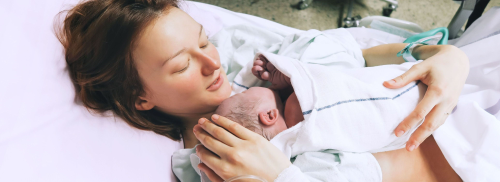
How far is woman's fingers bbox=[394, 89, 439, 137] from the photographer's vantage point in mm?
762

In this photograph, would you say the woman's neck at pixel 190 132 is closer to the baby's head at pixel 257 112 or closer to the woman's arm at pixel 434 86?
the baby's head at pixel 257 112

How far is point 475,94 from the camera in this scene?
994 mm

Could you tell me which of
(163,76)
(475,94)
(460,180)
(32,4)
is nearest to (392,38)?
(475,94)

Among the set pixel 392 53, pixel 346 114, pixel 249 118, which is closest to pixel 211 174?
pixel 249 118

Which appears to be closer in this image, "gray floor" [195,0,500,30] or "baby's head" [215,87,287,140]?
"baby's head" [215,87,287,140]

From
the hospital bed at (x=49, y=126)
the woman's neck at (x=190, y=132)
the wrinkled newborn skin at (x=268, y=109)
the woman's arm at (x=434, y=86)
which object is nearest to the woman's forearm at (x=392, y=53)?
the woman's arm at (x=434, y=86)

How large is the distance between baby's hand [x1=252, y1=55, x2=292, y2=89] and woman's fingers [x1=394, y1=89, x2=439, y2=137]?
0.37 meters

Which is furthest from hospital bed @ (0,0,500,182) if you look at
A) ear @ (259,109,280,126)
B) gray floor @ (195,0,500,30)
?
gray floor @ (195,0,500,30)

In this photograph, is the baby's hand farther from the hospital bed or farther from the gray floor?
the gray floor

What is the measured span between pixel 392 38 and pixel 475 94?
1.72ft

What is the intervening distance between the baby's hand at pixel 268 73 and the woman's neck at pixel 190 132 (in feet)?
0.84

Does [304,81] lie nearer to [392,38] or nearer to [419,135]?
[419,135]

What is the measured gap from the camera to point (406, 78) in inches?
32.4

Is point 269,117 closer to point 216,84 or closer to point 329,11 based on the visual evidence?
point 216,84
